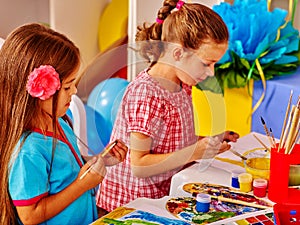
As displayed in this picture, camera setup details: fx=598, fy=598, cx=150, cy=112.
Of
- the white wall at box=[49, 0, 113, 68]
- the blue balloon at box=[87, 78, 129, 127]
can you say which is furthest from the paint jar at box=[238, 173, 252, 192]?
the white wall at box=[49, 0, 113, 68]

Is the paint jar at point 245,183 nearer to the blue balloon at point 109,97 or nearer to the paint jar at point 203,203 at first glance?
the paint jar at point 203,203

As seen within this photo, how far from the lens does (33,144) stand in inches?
39.6

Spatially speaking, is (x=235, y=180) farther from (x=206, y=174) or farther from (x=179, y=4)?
(x=179, y=4)

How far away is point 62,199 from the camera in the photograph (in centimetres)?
104

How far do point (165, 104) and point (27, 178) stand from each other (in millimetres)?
361

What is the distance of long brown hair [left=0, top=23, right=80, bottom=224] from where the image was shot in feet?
3.27

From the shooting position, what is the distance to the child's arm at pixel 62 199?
1.01 m

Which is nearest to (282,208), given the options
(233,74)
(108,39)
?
(233,74)

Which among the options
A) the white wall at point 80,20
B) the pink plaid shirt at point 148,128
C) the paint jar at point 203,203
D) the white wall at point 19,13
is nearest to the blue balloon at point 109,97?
the pink plaid shirt at point 148,128

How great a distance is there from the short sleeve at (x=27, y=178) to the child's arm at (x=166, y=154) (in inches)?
8.9

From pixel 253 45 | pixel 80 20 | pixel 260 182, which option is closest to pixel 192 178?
pixel 260 182

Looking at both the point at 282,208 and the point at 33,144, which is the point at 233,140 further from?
the point at 33,144

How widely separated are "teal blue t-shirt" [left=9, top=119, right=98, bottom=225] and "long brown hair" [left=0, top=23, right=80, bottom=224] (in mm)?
20

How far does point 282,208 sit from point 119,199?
1.53 feet
